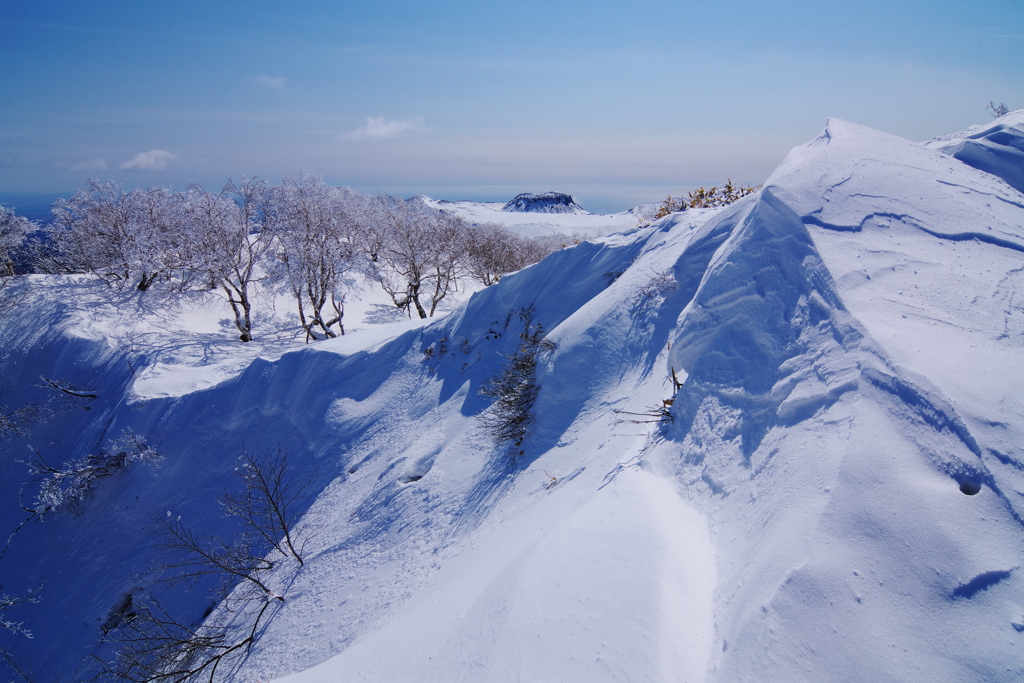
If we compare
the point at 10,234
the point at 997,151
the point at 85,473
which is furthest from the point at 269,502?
the point at 10,234

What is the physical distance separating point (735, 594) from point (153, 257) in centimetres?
2580

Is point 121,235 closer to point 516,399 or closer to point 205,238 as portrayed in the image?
point 205,238

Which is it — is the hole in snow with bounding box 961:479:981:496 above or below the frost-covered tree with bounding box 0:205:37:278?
below

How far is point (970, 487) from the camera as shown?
8.42 feet

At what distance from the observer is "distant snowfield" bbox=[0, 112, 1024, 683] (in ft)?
7.77

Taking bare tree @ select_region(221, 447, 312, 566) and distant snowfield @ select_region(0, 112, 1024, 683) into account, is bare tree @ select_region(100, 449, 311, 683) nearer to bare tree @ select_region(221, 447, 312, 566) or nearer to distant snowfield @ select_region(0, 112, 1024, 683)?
bare tree @ select_region(221, 447, 312, 566)

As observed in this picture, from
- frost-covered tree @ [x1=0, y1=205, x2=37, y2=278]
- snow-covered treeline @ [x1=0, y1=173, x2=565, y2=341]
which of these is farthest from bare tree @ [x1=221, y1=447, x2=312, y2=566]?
frost-covered tree @ [x1=0, y1=205, x2=37, y2=278]

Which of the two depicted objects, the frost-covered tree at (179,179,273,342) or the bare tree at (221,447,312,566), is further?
the frost-covered tree at (179,179,273,342)

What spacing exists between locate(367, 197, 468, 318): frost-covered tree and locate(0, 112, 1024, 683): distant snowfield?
51.2 ft

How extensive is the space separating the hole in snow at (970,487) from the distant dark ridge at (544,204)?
90.7 meters

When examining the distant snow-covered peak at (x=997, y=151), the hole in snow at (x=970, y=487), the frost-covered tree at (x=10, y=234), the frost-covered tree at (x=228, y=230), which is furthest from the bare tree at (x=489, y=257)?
the hole in snow at (x=970, y=487)

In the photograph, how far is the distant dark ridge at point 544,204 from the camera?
89938 millimetres

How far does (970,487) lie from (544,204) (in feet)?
308

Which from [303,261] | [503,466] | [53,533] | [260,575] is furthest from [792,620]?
[303,261]
